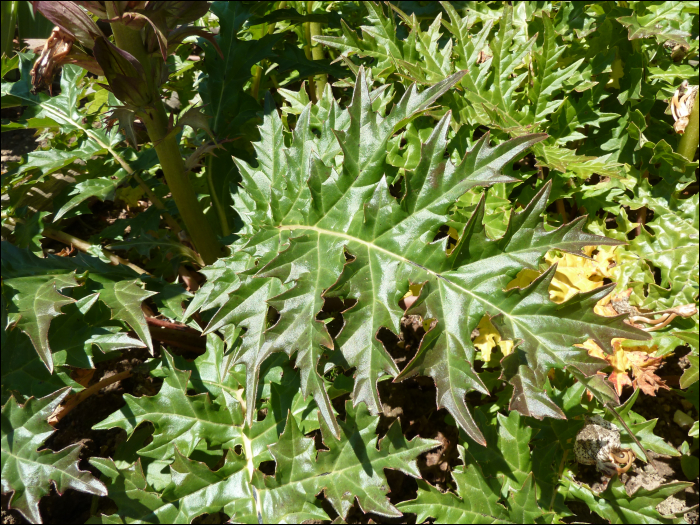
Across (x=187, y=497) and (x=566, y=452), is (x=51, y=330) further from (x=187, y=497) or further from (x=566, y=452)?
(x=566, y=452)

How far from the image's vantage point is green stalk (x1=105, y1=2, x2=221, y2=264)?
57.4 inches

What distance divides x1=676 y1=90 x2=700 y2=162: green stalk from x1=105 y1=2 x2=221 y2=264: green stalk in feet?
5.70

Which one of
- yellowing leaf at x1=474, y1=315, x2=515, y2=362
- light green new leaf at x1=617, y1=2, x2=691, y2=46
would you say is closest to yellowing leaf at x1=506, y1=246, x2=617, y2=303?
yellowing leaf at x1=474, y1=315, x2=515, y2=362

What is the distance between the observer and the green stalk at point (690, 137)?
1.80 metres

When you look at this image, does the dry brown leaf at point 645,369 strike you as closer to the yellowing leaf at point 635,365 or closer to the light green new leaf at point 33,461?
the yellowing leaf at point 635,365

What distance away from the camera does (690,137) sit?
1.85m

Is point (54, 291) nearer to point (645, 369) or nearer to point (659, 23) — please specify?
point (645, 369)

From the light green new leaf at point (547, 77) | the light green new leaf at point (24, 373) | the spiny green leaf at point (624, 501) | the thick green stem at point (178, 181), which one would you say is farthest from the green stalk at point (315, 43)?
the spiny green leaf at point (624, 501)

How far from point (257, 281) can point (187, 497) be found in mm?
A: 624

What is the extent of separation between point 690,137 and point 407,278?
126 centimetres

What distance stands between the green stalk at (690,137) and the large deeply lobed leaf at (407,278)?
87 centimetres

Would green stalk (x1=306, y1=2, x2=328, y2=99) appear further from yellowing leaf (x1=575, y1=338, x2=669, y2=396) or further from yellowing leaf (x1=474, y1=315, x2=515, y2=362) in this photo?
yellowing leaf (x1=575, y1=338, x2=669, y2=396)

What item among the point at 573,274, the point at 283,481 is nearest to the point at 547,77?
the point at 573,274

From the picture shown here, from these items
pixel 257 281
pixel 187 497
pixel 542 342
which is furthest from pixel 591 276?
pixel 187 497
